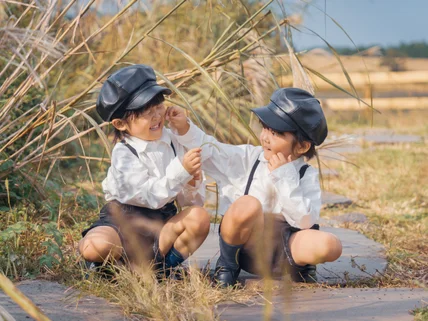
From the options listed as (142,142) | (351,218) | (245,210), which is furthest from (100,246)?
(351,218)

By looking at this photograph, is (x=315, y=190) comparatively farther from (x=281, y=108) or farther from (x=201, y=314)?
(x=201, y=314)

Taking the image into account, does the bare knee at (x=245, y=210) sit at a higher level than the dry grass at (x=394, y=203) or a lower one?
higher

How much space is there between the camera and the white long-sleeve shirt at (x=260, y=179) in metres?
2.53

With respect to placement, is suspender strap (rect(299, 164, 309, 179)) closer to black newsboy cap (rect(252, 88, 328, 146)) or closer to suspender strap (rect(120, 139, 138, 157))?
black newsboy cap (rect(252, 88, 328, 146))

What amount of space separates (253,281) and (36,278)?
77 centimetres

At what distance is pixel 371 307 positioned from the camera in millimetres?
2275

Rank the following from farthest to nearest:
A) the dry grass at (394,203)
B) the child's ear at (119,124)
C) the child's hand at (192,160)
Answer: the dry grass at (394,203) < the child's ear at (119,124) < the child's hand at (192,160)

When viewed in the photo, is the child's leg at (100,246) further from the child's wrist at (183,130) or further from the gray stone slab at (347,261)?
the child's wrist at (183,130)

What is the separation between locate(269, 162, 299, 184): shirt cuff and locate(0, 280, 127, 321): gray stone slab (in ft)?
2.48

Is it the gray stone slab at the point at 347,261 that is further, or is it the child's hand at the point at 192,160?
the gray stone slab at the point at 347,261

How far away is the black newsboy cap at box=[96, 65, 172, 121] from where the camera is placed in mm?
2529

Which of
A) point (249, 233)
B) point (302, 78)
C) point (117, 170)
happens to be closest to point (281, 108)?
point (302, 78)

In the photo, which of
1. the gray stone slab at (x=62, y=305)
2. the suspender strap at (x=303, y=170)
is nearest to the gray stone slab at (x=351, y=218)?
the suspender strap at (x=303, y=170)

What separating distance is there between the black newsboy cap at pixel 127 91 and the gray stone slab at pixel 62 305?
2.14ft
